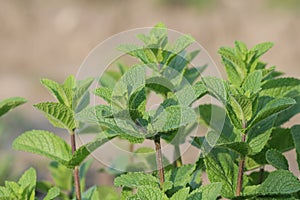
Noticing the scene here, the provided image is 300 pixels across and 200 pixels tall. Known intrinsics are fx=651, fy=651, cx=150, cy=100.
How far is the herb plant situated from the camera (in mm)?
1052

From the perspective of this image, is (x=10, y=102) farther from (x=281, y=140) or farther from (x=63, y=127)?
(x=281, y=140)

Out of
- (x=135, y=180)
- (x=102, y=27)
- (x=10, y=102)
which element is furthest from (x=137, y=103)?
(x=102, y=27)

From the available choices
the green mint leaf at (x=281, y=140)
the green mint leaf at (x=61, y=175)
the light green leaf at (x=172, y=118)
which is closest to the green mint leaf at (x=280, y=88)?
the green mint leaf at (x=281, y=140)

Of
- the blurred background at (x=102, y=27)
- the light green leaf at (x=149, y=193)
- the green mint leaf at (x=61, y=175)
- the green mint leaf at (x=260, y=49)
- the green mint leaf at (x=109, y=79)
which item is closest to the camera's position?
the light green leaf at (x=149, y=193)

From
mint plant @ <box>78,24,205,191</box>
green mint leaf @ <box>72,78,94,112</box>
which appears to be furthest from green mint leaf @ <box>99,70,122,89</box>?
mint plant @ <box>78,24,205,191</box>

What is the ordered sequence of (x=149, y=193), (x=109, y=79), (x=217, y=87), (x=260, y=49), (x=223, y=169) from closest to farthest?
(x=149, y=193)
(x=217, y=87)
(x=223, y=169)
(x=260, y=49)
(x=109, y=79)

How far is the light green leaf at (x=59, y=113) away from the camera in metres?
1.13

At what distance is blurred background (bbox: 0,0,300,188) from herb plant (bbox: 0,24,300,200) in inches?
145

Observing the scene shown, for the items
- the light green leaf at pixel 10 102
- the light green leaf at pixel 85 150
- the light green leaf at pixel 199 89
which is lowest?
the light green leaf at pixel 85 150

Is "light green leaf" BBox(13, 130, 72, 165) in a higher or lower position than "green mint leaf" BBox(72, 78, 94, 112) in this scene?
lower

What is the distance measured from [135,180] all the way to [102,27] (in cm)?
489

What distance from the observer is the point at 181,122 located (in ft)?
3.34

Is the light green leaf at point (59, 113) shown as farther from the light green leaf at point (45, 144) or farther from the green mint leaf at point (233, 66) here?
the green mint leaf at point (233, 66)

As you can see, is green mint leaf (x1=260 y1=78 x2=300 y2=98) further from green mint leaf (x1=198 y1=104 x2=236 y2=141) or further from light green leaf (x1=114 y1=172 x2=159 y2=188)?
light green leaf (x1=114 y1=172 x2=159 y2=188)
